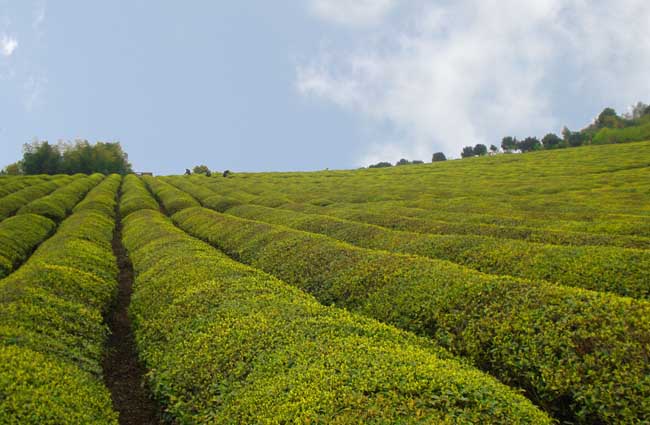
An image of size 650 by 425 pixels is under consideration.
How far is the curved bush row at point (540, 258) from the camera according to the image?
13.8 meters

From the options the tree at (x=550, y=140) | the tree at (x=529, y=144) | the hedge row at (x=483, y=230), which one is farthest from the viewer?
the tree at (x=529, y=144)

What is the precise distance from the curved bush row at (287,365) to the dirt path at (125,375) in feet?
1.85

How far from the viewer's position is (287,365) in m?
9.57

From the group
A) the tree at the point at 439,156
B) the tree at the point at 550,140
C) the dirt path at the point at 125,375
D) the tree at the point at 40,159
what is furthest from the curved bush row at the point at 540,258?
the tree at the point at 439,156

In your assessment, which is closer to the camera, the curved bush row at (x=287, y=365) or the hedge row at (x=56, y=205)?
the curved bush row at (x=287, y=365)

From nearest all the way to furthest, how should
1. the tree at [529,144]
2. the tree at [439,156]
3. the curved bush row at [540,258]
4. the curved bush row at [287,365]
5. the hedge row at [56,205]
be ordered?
the curved bush row at [287,365], the curved bush row at [540,258], the hedge row at [56,205], the tree at [529,144], the tree at [439,156]

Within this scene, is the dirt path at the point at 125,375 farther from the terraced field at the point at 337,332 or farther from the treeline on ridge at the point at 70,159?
the treeline on ridge at the point at 70,159

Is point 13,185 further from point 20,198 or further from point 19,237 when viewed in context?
point 19,237

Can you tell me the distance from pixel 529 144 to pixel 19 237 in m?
152

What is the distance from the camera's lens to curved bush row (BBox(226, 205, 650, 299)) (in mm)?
13836

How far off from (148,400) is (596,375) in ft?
33.4

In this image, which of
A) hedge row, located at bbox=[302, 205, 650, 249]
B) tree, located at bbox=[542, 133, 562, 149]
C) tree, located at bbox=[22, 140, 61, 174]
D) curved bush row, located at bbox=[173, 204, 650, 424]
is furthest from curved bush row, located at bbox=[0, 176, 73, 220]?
tree, located at bbox=[542, 133, 562, 149]

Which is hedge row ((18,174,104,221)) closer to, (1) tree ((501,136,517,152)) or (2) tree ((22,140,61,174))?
(2) tree ((22,140,61,174))

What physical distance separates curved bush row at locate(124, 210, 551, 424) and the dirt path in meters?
0.56
